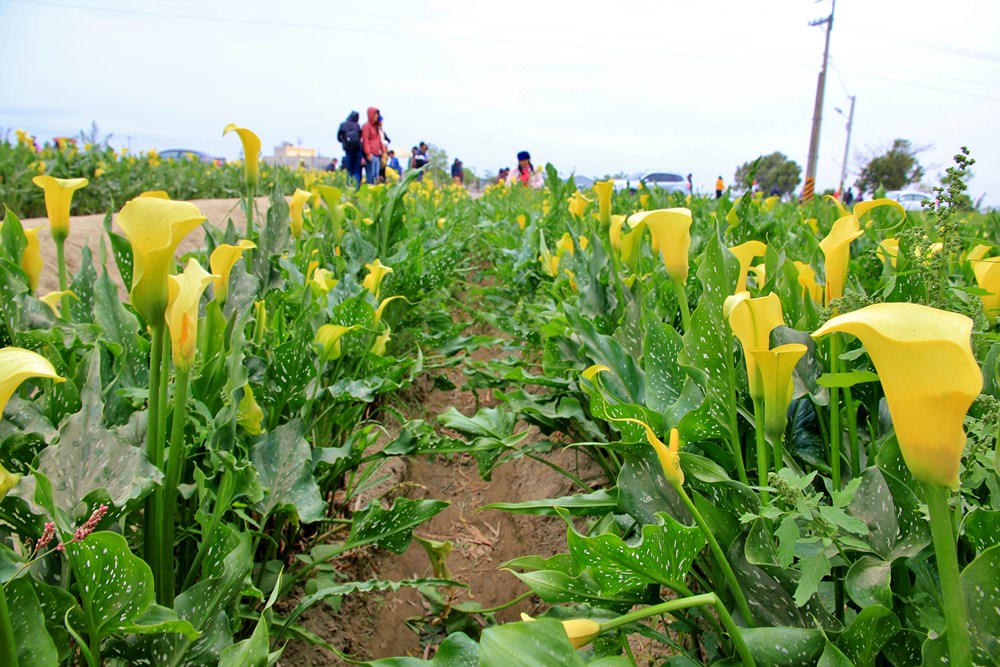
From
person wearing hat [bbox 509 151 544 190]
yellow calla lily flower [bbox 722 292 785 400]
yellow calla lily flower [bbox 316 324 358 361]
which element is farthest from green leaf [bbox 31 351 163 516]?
person wearing hat [bbox 509 151 544 190]

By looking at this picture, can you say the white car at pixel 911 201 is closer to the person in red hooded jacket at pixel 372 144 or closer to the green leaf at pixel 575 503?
the green leaf at pixel 575 503

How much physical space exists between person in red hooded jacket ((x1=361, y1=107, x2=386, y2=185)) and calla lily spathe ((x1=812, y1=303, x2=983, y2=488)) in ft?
33.6

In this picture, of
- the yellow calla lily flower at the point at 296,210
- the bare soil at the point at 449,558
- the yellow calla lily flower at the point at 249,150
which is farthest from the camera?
the yellow calla lily flower at the point at 296,210

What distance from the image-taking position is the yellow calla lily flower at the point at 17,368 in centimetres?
56

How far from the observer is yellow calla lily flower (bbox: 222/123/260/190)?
1474mm

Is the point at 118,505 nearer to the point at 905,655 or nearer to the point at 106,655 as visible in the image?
the point at 106,655

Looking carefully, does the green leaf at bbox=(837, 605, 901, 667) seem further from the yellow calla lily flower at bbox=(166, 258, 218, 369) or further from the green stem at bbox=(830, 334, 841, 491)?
the yellow calla lily flower at bbox=(166, 258, 218, 369)

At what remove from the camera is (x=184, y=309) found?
3.12ft

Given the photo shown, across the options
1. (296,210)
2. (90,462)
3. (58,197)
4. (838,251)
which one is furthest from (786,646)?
(296,210)

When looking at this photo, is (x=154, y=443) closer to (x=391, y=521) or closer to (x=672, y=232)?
(x=391, y=521)

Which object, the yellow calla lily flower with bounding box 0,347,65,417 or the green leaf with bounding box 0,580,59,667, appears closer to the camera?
the yellow calla lily flower with bounding box 0,347,65,417

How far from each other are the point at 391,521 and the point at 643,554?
64 cm

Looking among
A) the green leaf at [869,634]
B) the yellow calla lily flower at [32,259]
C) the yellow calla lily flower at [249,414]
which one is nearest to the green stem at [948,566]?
the green leaf at [869,634]

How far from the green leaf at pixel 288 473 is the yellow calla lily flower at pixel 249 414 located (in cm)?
3
